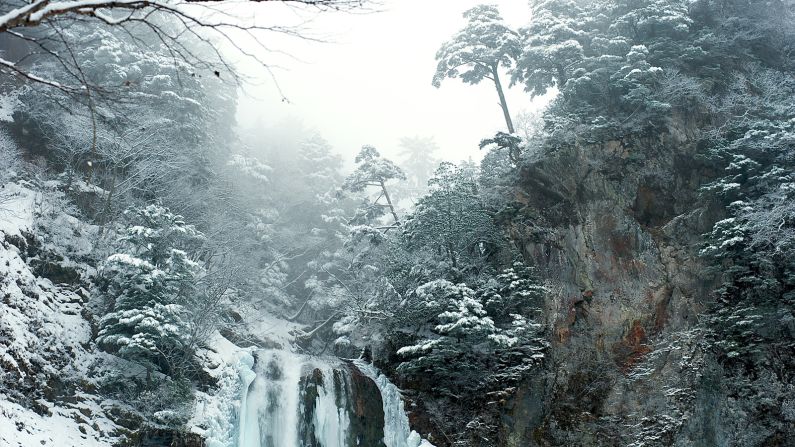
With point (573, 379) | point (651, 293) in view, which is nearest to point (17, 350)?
point (573, 379)

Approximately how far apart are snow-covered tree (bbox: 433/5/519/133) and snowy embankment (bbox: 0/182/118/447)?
15672mm

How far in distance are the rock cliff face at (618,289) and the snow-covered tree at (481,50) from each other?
16.6ft

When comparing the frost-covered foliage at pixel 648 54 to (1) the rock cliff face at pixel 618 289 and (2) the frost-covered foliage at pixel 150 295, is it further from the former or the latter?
(2) the frost-covered foliage at pixel 150 295

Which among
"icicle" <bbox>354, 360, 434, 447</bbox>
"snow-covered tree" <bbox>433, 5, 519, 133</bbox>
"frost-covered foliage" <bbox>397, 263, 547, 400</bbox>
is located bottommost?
"icicle" <bbox>354, 360, 434, 447</bbox>

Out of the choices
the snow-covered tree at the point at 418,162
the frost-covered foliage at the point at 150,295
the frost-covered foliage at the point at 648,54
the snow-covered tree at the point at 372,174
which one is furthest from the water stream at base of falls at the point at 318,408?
the snow-covered tree at the point at 418,162

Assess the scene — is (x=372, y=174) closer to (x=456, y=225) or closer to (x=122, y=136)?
(x=456, y=225)

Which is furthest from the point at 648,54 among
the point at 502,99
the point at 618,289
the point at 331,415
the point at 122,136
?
the point at 122,136

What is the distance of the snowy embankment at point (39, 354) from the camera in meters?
11.2

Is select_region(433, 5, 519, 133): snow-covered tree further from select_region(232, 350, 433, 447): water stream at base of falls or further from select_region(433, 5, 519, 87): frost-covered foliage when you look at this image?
select_region(232, 350, 433, 447): water stream at base of falls

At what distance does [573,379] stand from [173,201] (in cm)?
1586

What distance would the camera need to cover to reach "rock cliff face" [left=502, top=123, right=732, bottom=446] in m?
13.5

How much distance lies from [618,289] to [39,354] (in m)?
15.5

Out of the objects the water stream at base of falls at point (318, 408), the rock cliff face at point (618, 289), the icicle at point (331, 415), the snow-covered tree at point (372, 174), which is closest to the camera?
the rock cliff face at point (618, 289)

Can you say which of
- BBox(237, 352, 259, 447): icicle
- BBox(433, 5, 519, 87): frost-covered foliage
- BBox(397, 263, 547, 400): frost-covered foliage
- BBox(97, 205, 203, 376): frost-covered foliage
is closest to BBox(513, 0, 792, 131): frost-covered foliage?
BBox(433, 5, 519, 87): frost-covered foliage
